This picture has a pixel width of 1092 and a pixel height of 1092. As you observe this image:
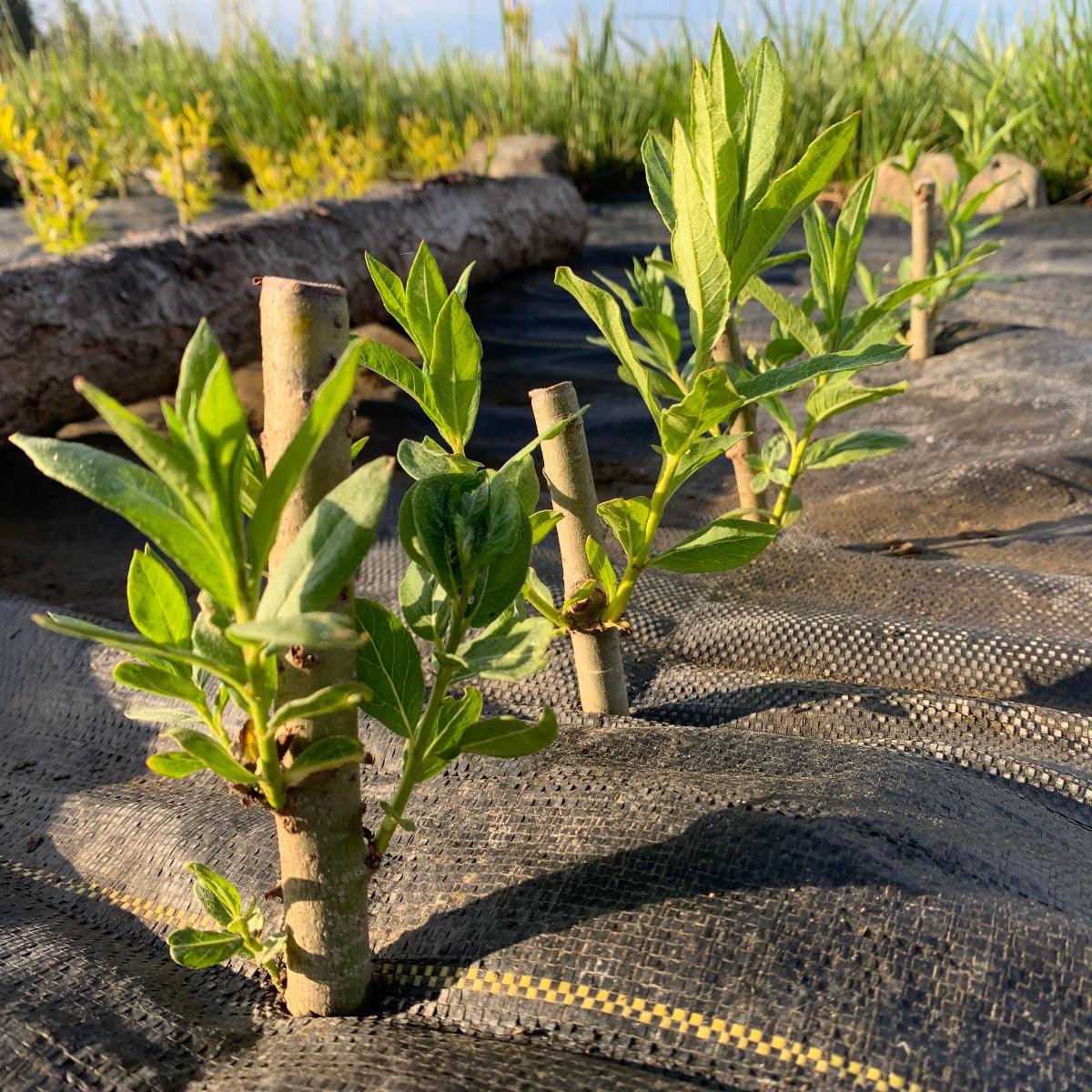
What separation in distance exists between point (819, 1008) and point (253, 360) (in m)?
2.83

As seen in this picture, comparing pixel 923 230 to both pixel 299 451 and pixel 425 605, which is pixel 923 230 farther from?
pixel 299 451

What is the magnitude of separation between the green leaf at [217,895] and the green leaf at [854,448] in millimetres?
1089

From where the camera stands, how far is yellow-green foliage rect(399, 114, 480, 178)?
18.4 ft

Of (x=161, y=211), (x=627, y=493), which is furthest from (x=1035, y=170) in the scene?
(x=161, y=211)

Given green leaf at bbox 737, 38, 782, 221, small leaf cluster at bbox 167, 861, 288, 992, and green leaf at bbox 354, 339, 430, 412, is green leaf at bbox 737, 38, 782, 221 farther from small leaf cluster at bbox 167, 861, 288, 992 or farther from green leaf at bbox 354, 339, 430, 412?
small leaf cluster at bbox 167, 861, 288, 992

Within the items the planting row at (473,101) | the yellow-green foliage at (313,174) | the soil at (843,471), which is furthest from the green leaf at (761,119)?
the planting row at (473,101)

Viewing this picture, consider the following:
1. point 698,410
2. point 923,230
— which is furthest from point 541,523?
point 923,230

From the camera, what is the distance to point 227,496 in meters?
0.63

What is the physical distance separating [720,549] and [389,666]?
15.7 inches

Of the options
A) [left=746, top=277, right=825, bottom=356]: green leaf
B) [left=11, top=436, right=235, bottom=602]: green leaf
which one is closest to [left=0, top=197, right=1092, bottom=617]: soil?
[left=746, top=277, right=825, bottom=356]: green leaf

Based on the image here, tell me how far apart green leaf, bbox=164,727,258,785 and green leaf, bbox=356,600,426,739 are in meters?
0.11

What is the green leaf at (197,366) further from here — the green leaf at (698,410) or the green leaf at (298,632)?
the green leaf at (698,410)

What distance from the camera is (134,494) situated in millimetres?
632

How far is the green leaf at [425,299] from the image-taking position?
974 millimetres
